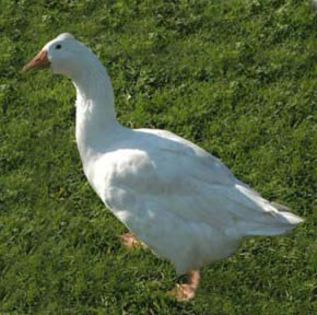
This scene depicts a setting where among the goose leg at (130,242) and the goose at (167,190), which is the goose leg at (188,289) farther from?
the goose leg at (130,242)

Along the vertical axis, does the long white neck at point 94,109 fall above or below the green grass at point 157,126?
above

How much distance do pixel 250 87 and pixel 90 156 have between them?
2316mm

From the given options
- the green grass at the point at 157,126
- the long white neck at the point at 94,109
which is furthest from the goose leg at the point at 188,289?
the long white neck at the point at 94,109

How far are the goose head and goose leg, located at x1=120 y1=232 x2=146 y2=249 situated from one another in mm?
1325

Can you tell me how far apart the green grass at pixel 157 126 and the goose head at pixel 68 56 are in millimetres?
1344

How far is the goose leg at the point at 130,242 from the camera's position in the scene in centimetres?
602

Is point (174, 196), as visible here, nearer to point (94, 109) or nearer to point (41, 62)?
point (94, 109)

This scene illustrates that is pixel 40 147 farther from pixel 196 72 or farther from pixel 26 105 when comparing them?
pixel 196 72

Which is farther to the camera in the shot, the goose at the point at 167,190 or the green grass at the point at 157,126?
the green grass at the point at 157,126

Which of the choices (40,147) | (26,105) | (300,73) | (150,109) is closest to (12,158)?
(40,147)

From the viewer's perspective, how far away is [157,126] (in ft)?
23.1

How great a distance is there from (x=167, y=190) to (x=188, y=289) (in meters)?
0.85

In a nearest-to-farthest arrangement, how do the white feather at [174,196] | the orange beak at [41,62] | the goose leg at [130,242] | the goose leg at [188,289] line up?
the white feather at [174,196] < the orange beak at [41,62] < the goose leg at [188,289] < the goose leg at [130,242]

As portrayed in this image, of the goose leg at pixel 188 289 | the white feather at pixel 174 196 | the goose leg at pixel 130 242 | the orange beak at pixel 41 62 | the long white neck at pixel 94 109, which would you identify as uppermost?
the orange beak at pixel 41 62
